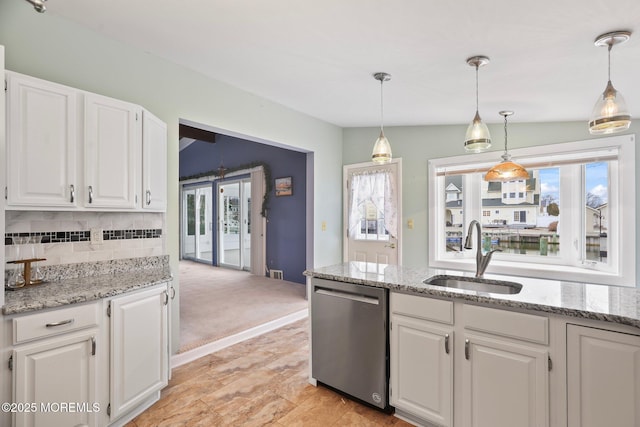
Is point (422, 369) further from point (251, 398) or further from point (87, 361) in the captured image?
point (87, 361)

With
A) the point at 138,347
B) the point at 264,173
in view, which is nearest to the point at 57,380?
the point at 138,347

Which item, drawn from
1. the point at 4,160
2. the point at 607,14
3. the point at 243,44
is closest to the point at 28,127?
the point at 4,160

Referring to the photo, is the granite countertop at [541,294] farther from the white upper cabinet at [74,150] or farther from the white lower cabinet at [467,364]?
the white upper cabinet at [74,150]

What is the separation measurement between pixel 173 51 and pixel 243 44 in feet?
2.26

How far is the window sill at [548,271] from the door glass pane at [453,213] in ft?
0.83

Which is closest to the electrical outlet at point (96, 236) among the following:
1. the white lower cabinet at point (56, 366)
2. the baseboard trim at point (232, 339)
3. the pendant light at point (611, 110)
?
the white lower cabinet at point (56, 366)

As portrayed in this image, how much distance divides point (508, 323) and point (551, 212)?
2.68m

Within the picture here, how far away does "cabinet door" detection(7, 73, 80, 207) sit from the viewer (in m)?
1.77

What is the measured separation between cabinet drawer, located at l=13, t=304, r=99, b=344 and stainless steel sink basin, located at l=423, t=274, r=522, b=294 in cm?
204

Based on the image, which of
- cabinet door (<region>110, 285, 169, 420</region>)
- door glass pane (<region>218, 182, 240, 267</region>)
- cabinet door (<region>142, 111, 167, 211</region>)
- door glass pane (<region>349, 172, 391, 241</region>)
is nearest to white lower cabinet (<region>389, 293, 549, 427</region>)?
cabinet door (<region>110, 285, 169, 420</region>)

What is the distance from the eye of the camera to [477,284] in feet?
7.06

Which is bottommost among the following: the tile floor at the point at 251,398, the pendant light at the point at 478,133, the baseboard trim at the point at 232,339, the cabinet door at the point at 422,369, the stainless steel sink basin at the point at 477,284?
the tile floor at the point at 251,398

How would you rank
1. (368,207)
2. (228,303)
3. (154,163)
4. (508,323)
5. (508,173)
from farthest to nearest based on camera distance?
(368,207) → (228,303) → (508,173) → (154,163) → (508,323)

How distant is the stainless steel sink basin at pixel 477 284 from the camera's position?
1996 mm
